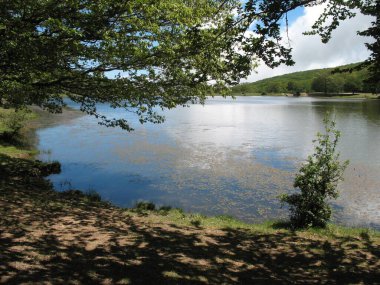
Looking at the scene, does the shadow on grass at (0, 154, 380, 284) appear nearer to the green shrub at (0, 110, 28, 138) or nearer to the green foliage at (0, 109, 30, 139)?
the green foliage at (0, 109, 30, 139)

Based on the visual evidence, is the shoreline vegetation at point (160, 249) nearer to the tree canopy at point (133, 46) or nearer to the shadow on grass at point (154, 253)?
the shadow on grass at point (154, 253)

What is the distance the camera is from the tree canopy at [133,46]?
995 centimetres

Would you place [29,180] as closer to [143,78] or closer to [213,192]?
[143,78]

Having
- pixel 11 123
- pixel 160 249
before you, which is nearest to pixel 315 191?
pixel 160 249

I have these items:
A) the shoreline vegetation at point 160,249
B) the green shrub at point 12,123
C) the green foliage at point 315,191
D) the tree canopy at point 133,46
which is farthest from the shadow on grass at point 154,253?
the green shrub at point 12,123

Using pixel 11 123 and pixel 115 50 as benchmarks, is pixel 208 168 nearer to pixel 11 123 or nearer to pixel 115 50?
pixel 115 50

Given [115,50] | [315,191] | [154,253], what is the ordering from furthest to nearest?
[315,191] < [115,50] < [154,253]

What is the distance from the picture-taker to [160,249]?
9.45 meters

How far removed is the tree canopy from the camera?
32.7 feet

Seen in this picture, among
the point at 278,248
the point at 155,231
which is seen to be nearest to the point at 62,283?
the point at 155,231

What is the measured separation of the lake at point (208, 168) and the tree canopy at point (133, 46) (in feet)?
21.8

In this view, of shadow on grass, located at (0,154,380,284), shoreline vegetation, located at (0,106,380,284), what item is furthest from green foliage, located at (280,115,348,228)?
shadow on grass, located at (0,154,380,284)

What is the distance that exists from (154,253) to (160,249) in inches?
15.2

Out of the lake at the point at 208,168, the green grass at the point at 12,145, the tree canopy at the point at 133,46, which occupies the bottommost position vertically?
the lake at the point at 208,168
